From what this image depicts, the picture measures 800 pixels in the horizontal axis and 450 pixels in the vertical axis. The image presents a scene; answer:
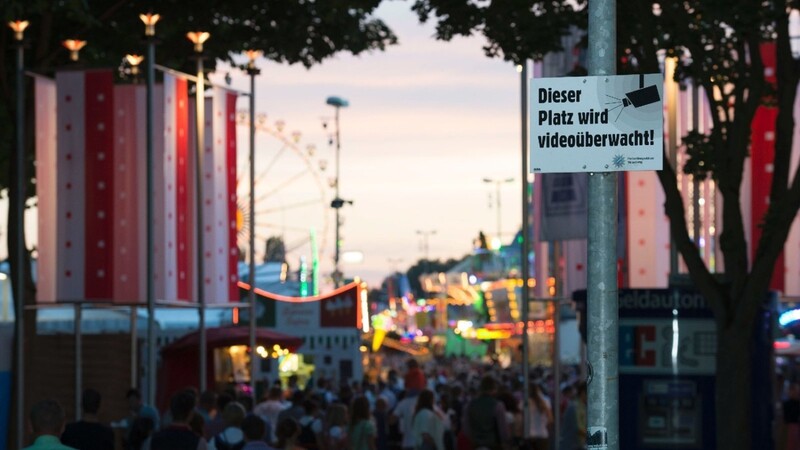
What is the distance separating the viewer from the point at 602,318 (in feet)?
26.2

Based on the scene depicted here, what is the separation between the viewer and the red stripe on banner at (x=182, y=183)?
74.2 feet

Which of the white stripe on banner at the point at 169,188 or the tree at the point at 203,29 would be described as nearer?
the white stripe on banner at the point at 169,188

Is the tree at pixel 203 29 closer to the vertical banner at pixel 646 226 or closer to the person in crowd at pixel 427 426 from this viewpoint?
the vertical banner at pixel 646 226

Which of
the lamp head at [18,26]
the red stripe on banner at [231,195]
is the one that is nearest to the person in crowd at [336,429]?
the red stripe on banner at [231,195]

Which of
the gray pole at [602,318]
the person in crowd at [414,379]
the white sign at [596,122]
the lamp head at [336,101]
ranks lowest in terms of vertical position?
the person in crowd at [414,379]

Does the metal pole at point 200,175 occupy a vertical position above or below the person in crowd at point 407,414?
above

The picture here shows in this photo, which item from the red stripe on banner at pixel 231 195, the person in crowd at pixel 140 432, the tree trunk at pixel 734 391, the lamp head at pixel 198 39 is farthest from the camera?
the red stripe on banner at pixel 231 195

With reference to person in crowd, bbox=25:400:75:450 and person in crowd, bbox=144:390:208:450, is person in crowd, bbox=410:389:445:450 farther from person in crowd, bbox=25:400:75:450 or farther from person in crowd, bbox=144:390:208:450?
person in crowd, bbox=25:400:75:450

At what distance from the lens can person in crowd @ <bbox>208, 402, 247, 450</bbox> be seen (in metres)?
14.1

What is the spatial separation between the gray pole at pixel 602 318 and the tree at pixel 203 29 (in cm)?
1683

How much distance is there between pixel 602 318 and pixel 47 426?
3.92 meters

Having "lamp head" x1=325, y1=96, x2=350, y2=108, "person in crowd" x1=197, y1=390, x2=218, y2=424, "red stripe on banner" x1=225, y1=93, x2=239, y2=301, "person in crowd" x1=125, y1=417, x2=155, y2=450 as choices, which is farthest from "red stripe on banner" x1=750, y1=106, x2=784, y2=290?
"lamp head" x1=325, y1=96, x2=350, y2=108

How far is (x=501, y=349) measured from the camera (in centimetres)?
12481

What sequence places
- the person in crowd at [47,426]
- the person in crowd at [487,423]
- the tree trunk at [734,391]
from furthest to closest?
the person in crowd at [487,423] → the tree trunk at [734,391] → the person in crowd at [47,426]
